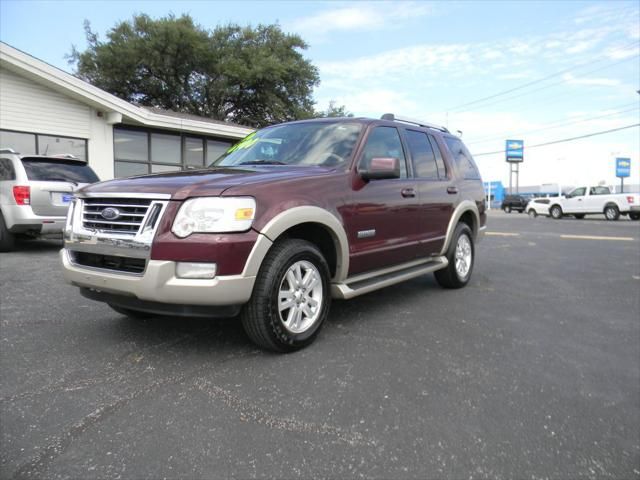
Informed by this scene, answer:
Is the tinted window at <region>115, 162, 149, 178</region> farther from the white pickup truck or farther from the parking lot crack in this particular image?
the white pickup truck

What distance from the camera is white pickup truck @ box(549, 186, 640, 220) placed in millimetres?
24438

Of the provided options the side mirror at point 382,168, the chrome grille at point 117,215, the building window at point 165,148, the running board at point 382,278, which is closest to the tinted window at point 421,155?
the running board at point 382,278

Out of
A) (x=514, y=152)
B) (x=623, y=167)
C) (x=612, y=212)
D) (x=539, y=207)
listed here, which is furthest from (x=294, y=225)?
(x=514, y=152)

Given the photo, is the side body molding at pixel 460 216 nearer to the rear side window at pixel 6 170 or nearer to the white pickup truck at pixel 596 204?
the rear side window at pixel 6 170

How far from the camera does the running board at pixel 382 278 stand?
372 centimetres

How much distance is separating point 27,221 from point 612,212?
88.8ft

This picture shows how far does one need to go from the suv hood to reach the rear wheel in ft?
86.7

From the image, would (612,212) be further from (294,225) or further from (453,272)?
(294,225)

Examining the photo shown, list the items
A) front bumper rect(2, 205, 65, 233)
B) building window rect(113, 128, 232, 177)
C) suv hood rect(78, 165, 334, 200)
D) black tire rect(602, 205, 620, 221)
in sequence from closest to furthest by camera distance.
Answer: suv hood rect(78, 165, 334, 200)
front bumper rect(2, 205, 65, 233)
building window rect(113, 128, 232, 177)
black tire rect(602, 205, 620, 221)

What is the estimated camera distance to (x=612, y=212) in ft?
82.7

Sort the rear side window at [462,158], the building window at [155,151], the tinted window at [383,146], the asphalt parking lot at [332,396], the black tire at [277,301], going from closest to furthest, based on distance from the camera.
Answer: the asphalt parking lot at [332,396], the black tire at [277,301], the tinted window at [383,146], the rear side window at [462,158], the building window at [155,151]

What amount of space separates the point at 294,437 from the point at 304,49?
1334 inches

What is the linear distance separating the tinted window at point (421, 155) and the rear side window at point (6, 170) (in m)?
6.47

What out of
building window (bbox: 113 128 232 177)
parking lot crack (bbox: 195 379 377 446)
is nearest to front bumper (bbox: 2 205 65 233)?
parking lot crack (bbox: 195 379 377 446)
